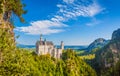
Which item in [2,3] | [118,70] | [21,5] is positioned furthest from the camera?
[118,70]

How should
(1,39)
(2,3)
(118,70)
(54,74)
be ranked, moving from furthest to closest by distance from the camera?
(54,74), (118,70), (2,3), (1,39)

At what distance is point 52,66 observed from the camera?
651 ft

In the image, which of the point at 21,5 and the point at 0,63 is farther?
the point at 21,5

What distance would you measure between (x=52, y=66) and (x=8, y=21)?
14561 cm

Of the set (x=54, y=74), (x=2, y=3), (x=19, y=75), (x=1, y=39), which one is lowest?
(x=54, y=74)

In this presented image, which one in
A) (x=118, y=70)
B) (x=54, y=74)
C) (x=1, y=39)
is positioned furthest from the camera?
(x=54, y=74)

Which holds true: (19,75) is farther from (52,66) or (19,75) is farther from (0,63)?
(52,66)

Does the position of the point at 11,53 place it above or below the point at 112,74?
above

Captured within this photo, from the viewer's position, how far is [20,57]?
96.7ft

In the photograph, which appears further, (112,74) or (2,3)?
(112,74)

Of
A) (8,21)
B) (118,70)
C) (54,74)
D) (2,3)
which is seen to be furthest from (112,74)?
(2,3)

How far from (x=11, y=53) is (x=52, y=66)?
170399 mm

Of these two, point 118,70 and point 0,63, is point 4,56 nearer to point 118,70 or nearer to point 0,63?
point 0,63

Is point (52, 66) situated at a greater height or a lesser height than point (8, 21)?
lesser
